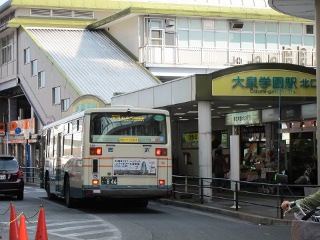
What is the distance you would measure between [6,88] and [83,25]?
8.56m

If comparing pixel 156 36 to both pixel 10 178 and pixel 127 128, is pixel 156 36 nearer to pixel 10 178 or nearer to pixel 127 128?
pixel 10 178

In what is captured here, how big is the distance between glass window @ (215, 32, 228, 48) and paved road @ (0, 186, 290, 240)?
90.7 ft

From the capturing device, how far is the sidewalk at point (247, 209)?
1797cm

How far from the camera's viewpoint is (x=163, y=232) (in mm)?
15805

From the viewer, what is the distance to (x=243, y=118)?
101 feet

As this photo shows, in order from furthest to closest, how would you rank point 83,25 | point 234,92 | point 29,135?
point 83,25, point 29,135, point 234,92

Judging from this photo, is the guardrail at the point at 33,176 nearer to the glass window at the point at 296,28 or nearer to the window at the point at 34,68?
the window at the point at 34,68

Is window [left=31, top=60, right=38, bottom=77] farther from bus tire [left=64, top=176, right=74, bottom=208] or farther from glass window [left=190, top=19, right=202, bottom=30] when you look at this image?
bus tire [left=64, top=176, right=74, bottom=208]

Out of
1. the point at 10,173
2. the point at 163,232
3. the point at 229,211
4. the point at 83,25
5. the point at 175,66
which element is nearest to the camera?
the point at 163,232

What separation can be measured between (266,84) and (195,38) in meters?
24.7

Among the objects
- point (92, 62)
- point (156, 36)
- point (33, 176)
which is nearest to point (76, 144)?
point (33, 176)

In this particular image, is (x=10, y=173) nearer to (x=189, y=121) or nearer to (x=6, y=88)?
(x=189, y=121)

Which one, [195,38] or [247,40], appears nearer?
[195,38]

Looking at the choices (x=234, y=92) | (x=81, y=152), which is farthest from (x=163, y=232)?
(x=234, y=92)
